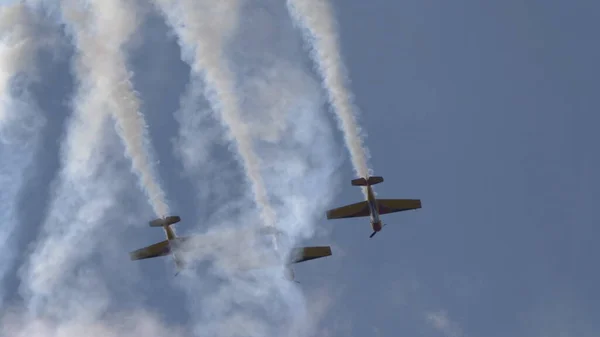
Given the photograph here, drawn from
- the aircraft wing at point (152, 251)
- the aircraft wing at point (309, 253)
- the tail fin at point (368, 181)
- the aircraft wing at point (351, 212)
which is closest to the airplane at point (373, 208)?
the aircraft wing at point (351, 212)

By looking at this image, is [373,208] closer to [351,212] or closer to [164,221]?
[351,212]

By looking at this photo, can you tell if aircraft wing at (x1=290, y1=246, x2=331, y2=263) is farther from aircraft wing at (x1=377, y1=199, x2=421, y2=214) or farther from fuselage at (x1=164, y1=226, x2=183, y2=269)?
fuselage at (x1=164, y1=226, x2=183, y2=269)

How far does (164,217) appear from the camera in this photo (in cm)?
4722

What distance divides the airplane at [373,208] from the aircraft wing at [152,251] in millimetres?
10065

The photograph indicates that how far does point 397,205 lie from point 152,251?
15.4 m

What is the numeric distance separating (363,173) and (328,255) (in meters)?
7.07

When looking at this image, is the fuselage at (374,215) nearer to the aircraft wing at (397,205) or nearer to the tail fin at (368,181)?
the aircraft wing at (397,205)

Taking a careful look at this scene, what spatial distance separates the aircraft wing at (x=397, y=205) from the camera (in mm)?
51969

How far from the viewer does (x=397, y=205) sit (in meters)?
52.2

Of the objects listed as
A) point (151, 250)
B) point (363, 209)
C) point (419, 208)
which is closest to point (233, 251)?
point (151, 250)

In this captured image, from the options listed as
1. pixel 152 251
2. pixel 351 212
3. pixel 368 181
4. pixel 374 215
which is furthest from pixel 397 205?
pixel 152 251

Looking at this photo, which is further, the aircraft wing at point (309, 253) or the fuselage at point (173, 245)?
the aircraft wing at point (309, 253)

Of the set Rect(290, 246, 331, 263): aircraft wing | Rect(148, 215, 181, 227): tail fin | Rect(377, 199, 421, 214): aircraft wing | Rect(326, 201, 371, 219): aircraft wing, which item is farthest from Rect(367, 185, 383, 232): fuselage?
Rect(148, 215, 181, 227): tail fin

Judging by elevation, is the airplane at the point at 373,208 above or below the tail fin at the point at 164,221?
below
